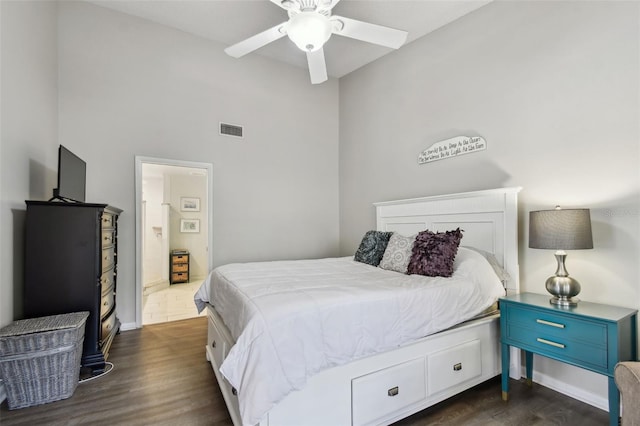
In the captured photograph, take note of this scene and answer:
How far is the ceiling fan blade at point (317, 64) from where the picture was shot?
2422 mm

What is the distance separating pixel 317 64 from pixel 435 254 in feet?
6.06

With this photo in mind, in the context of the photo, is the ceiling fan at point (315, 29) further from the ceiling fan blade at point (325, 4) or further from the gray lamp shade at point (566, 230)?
the gray lamp shade at point (566, 230)

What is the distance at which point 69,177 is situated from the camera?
261cm

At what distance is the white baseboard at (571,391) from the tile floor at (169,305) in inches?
150

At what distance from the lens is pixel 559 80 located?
243 centimetres

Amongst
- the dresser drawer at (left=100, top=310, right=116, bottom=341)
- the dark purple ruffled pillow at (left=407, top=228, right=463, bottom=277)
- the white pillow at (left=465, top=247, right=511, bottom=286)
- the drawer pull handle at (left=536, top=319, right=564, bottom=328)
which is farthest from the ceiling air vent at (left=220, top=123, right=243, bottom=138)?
the drawer pull handle at (left=536, top=319, right=564, bottom=328)

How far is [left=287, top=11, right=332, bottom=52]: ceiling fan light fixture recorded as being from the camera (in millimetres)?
1918

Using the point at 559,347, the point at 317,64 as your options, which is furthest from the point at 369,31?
the point at 559,347

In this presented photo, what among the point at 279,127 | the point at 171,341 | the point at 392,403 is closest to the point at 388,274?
the point at 392,403

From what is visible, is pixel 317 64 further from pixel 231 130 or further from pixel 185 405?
A: pixel 185 405

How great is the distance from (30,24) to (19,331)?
2.56m

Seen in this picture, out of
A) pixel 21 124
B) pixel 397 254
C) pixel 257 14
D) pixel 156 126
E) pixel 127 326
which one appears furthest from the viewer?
pixel 156 126

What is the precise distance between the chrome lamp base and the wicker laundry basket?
10.9 ft

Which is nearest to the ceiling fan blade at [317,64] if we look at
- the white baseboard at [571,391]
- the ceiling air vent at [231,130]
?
the ceiling air vent at [231,130]
